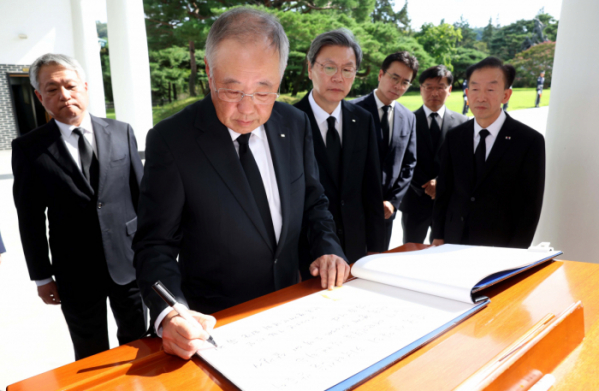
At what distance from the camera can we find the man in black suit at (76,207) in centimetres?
201

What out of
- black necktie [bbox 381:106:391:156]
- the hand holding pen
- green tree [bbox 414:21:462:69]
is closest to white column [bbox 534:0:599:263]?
black necktie [bbox 381:106:391:156]

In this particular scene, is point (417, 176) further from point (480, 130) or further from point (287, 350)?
point (287, 350)

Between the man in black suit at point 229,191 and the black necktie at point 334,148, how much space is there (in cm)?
104

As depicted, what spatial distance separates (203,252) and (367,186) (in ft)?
4.94

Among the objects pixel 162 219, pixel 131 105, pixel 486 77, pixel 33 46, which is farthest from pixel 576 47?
pixel 33 46

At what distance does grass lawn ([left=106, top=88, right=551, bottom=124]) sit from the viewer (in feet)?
51.4

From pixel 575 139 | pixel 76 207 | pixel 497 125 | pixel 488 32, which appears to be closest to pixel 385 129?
pixel 497 125

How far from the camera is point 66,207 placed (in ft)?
6.65

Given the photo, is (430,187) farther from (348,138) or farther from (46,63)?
(46,63)

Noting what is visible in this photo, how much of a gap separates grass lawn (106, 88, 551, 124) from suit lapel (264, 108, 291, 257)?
16718 millimetres

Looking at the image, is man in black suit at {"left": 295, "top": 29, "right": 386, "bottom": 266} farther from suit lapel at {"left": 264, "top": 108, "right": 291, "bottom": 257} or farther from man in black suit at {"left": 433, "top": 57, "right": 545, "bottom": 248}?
suit lapel at {"left": 264, "top": 108, "right": 291, "bottom": 257}

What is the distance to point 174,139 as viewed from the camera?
121 centimetres

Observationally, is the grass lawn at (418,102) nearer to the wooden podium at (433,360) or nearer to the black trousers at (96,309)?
the black trousers at (96,309)

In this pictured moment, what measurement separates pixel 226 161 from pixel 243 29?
1.28 feet
